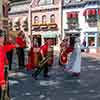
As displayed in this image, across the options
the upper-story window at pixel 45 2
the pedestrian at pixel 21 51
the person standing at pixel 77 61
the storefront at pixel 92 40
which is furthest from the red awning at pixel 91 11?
the person standing at pixel 77 61

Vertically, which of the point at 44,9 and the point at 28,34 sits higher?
the point at 44,9

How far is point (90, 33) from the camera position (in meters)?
48.3

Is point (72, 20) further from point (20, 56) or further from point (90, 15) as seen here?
point (20, 56)

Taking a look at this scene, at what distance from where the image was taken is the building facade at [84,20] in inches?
1860

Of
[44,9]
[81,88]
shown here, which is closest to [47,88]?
[81,88]

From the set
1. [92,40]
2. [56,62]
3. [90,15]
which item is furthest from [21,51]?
[92,40]

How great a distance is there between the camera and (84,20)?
1935 inches

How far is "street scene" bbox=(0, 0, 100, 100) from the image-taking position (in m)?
8.75

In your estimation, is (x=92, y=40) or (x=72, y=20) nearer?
(x=92, y=40)

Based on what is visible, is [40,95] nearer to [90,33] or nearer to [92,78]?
[92,78]

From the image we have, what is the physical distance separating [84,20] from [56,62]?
2581 cm

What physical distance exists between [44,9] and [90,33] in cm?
1038

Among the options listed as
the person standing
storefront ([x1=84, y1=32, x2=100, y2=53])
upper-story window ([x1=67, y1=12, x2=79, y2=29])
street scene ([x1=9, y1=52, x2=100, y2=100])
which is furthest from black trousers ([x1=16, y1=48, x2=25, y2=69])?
upper-story window ([x1=67, y1=12, x2=79, y2=29])

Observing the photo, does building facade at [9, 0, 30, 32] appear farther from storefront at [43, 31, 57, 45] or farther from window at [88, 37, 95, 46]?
window at [88, 37, 95, 46]
